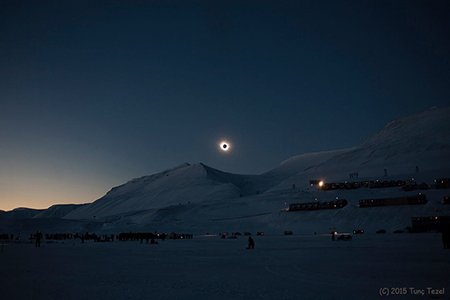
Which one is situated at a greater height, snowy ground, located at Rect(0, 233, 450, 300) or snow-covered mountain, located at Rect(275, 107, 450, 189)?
snow-covered mountain, located at Rect(275, 107, 450, 189)

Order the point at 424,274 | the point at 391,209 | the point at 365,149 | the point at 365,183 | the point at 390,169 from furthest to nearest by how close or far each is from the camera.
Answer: the point at 365,149 → the point at 390,169 → the point at 365,183 → the point at 391,209 → the point at 424,274

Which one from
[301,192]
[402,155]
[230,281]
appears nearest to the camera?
[230,281]

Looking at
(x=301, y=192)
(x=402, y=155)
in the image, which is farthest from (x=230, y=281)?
(x=402, y=155)

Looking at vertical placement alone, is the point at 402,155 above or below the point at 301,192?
above

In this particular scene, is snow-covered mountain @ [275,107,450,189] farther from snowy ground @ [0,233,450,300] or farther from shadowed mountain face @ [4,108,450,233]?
snowy ground @ [0,233,450,300]

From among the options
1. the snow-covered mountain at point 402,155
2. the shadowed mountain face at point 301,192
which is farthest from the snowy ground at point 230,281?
the snow-covered mountain at point 402,155

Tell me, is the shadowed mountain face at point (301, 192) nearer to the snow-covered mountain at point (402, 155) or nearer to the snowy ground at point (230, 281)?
the snow-covered mountain at point (402, 155)

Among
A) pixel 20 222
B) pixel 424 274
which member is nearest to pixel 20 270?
pixel 424 274

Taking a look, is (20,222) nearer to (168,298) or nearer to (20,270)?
(20,270)

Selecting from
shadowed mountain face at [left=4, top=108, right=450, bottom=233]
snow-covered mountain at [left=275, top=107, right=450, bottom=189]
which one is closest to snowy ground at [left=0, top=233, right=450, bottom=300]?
shadowed mountain face at [left=4, top=108, right=450, bottom=233]

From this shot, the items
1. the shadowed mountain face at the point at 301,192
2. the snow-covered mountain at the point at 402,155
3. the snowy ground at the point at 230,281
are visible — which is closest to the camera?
the snowy ground at the point at 230,281

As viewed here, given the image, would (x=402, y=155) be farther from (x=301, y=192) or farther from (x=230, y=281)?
(x=230, y=281)
